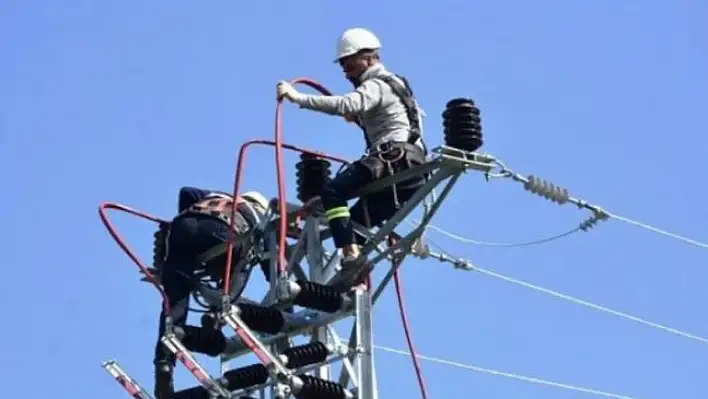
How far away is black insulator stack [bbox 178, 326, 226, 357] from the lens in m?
13.7

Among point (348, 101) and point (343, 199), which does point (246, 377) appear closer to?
point (343, 199)

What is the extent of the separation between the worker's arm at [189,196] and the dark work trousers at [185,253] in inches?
12.0

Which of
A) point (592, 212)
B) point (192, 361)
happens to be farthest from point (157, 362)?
point (592, 212)

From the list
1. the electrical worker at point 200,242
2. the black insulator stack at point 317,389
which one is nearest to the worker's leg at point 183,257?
the electrical worker at point 200,242

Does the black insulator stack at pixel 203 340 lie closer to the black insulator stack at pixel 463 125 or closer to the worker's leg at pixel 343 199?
the worker's leg at pixel 343 199

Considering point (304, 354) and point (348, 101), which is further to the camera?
point (348, 101)

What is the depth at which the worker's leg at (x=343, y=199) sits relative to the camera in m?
13.7

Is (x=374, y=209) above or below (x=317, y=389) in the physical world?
above

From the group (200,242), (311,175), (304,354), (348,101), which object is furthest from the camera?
(200,242)

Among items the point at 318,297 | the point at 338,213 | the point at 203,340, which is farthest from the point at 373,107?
the point at 203,340

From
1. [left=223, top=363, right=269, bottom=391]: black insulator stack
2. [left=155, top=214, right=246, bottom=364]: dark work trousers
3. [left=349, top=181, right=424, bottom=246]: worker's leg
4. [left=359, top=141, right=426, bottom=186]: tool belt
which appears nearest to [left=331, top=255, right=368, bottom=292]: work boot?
[left=349, top=181, right=424, bottom=246]: worker's leg

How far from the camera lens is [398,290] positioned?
14.5 meters

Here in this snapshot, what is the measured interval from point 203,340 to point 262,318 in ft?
1.73

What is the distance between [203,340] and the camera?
45.4 ft
